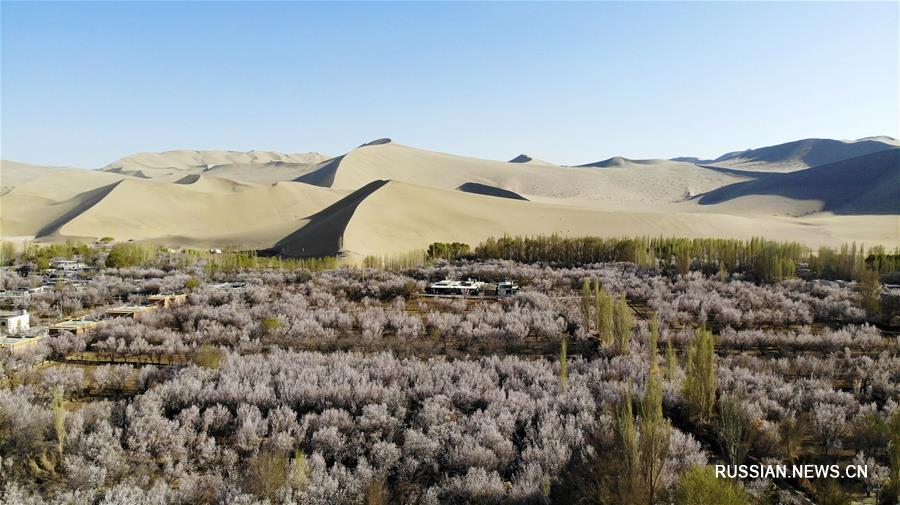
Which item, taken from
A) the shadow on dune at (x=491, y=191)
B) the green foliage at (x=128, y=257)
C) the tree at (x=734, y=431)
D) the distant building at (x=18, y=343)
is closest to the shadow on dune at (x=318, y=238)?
the green foliage at (x=128, y=257)

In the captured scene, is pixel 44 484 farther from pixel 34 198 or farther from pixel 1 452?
pixel 34 198

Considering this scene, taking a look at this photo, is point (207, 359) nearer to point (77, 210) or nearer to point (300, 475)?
point (300, 475)

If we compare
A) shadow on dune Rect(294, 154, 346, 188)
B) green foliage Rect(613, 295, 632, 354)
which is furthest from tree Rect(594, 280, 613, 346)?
shadow on dune Rect(294, 154, 346, 188)

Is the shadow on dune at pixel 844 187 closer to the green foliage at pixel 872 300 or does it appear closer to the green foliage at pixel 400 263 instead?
the green foliage at pixel 872 300

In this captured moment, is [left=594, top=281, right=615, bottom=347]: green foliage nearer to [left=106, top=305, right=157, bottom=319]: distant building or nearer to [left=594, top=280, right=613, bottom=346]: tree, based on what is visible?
[left=594, top=280, right=613, bottom=346]: tree

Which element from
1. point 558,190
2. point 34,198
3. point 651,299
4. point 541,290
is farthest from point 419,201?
point 34,198

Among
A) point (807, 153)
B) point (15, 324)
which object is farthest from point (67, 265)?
point (807, 153)
